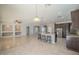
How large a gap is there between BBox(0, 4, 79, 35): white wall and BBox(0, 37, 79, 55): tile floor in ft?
0.63

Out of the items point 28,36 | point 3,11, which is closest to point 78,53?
point 28,36

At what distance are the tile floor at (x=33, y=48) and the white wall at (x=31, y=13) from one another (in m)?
0.19

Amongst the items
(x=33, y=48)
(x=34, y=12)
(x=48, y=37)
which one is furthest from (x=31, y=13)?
(x=33, y=48)

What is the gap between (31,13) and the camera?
8.02ft

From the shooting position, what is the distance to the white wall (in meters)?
2.39

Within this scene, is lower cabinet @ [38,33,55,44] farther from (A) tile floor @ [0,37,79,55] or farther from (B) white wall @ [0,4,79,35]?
(B) white wall @ [0,4,79,35]

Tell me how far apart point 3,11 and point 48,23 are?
2.81 ft

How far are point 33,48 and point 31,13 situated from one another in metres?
0.65

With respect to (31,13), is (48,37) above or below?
below

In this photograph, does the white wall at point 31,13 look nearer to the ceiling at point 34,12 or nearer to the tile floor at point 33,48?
the ceiling at point 34,12

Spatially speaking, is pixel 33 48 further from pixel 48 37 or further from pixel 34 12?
pixel 34 12

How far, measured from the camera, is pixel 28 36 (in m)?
2.40

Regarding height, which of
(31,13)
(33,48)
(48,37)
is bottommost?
(33,48)

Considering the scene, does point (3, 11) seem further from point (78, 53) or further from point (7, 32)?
point (78, 53)
